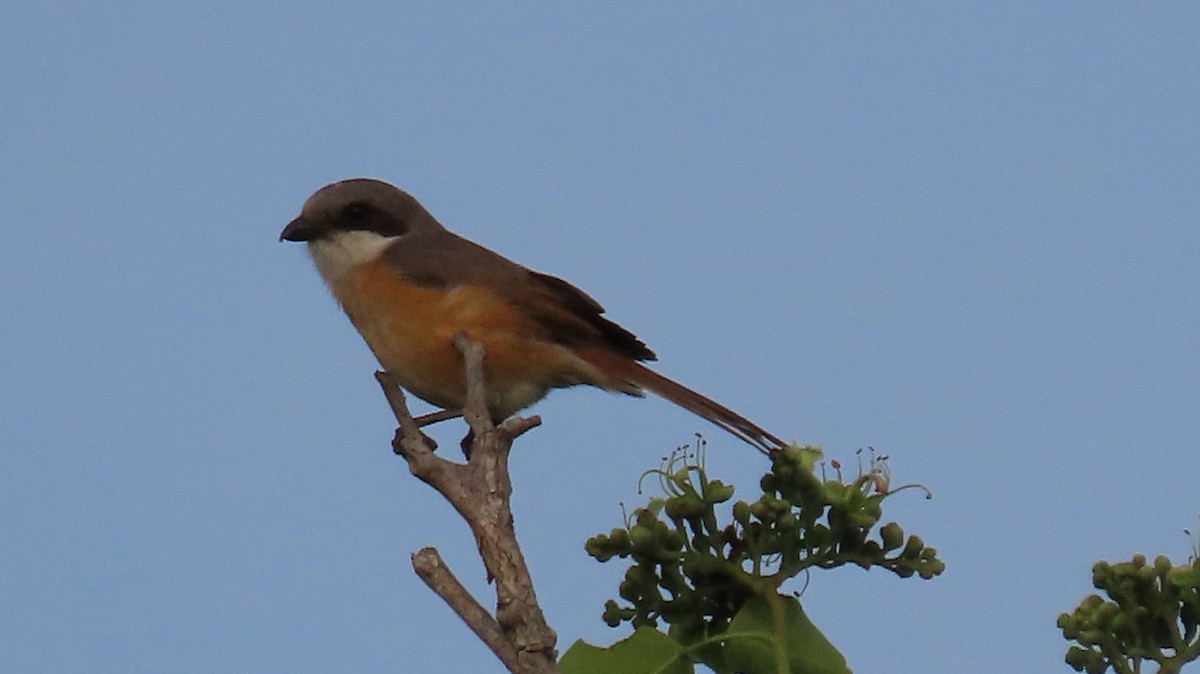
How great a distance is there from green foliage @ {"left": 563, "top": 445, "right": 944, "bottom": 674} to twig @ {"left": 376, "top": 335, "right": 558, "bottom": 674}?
29 cm

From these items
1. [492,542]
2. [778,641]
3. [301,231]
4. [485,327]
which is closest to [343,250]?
[301,231]

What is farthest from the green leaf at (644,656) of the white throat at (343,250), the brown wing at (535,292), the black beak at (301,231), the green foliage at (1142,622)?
the black beak at (301,231)

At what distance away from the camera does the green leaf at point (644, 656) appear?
355 centimetres

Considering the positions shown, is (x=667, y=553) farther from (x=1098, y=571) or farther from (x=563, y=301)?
(x=563, y=301)

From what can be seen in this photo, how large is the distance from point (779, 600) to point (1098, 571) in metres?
0.78

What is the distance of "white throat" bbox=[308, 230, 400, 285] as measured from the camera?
6168mm

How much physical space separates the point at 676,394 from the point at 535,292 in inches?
27.6

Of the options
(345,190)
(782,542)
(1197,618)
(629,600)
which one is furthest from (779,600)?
(345,190)

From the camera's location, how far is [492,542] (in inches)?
135

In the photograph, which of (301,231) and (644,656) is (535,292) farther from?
(644,656)

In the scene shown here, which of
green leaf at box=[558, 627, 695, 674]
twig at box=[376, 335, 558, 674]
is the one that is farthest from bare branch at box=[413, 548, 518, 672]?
green leaf at box=[558, 627, 695, 674]

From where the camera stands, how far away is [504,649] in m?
3.20

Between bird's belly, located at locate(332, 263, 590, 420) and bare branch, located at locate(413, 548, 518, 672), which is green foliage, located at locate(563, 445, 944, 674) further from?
bird's belly, located at locate(332, 263, 590, 420)

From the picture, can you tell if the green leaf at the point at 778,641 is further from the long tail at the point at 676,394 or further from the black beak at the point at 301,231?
the black beak at the point at 301,231
